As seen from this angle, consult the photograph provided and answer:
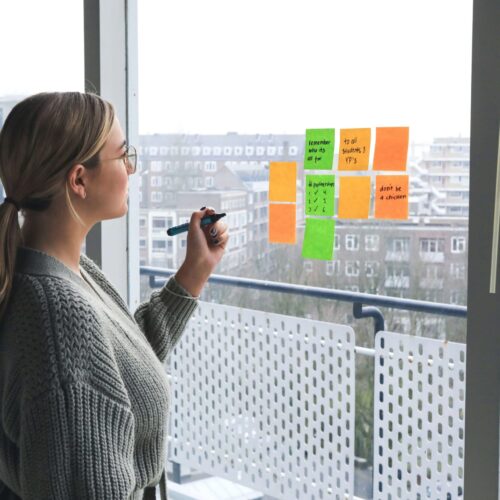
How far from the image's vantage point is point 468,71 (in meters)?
1.64

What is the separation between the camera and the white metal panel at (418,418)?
1719 millimetres

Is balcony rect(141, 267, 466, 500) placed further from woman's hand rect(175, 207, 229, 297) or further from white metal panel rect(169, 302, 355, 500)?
woman's hand rect(175, 207, 229, 297)

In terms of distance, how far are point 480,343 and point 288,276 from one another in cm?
63

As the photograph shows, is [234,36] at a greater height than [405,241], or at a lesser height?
greater

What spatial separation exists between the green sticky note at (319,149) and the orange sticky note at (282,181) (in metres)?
0.05

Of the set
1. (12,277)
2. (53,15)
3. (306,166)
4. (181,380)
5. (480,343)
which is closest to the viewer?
(12,277)

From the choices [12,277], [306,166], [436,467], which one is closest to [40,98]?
[12,277]

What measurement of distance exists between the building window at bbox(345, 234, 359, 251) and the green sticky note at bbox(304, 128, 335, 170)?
171 mm

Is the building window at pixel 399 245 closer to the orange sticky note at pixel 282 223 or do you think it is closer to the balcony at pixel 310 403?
the balcony at pixel 310 403

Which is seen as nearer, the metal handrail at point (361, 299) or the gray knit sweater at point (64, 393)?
the gray knit sweater at point (64, 393)

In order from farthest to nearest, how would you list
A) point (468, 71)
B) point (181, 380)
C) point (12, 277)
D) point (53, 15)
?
point (53, 15)
point (181, 380)
point (468, 71)
point (12, 277)

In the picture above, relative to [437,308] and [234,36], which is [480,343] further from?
[234,36]

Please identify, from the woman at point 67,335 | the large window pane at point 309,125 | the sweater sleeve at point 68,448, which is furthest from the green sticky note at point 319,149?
the sweater sleeve at point 68,448

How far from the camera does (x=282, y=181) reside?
6.41 feet
